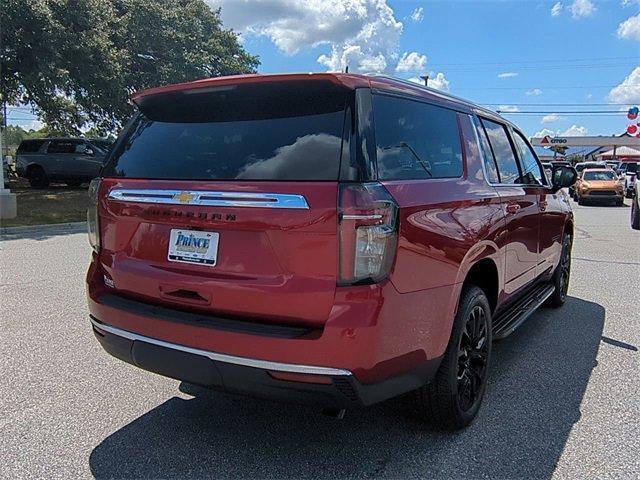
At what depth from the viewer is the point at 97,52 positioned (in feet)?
52.9

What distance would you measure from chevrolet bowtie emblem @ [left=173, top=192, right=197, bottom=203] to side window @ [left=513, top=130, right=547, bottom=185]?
118 inches

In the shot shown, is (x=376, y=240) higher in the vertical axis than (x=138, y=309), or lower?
higher

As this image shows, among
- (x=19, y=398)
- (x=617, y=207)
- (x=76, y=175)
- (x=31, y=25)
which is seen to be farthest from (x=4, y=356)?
(x=617, y=207)

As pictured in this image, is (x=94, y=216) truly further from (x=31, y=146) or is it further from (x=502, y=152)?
(x=31, y=146)

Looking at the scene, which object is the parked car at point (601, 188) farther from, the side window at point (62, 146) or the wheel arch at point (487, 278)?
the wheel arch at point (487, 278)

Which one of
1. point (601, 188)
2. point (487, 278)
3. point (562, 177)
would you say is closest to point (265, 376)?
point (487, 278)

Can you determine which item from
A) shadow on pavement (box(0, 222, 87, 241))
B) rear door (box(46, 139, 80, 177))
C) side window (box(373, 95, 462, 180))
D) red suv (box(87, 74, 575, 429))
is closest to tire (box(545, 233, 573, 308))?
red suv (box(87, 74, 575, 429))

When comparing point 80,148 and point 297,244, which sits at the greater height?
point 80,148

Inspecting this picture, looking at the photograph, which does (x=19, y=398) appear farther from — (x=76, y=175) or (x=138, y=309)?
(x=76, y=175)

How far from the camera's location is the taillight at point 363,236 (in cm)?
234

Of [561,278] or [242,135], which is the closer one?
[242,135]

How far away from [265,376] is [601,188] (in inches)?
946

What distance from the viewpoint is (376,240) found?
2369mm

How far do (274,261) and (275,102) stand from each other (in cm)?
83
